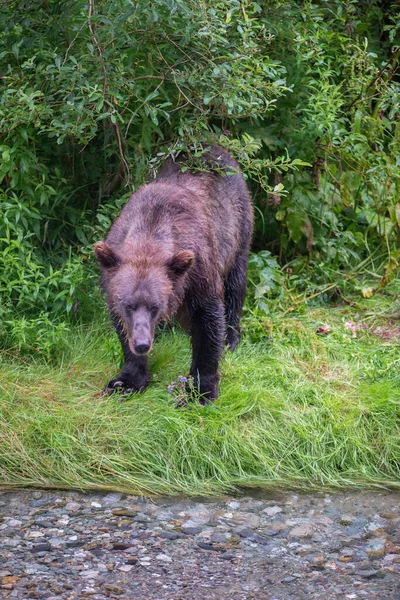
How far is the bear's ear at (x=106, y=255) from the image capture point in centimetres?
561

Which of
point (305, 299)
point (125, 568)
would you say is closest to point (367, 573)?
point (125, 568)

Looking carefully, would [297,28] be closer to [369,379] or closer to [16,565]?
[369,379]

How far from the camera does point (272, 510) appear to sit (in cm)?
521

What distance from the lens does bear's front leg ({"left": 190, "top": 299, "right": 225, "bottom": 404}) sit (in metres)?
6.12

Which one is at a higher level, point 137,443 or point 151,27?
point 151,27

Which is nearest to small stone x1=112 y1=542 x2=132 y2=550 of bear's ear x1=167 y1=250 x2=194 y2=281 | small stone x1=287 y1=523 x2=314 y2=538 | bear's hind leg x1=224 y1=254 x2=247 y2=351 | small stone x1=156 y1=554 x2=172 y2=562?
small stone x1=156 y1=554 x2=172 y2=562

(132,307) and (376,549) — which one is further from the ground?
(132,307)

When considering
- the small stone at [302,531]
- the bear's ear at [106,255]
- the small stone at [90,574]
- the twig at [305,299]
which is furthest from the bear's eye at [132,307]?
the twig at [305,299]

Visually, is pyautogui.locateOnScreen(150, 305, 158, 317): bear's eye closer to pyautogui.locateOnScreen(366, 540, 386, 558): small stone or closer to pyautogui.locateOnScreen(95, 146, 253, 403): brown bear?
pyautogui.locateOnScreen(95, 146, 253, 403): brown bear

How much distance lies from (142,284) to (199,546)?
5.30 feet

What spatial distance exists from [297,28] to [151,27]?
1593 mm

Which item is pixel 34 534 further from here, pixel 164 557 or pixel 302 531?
pixel 302 531

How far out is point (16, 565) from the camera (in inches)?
174

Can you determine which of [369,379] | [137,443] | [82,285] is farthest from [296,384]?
[82,285]
